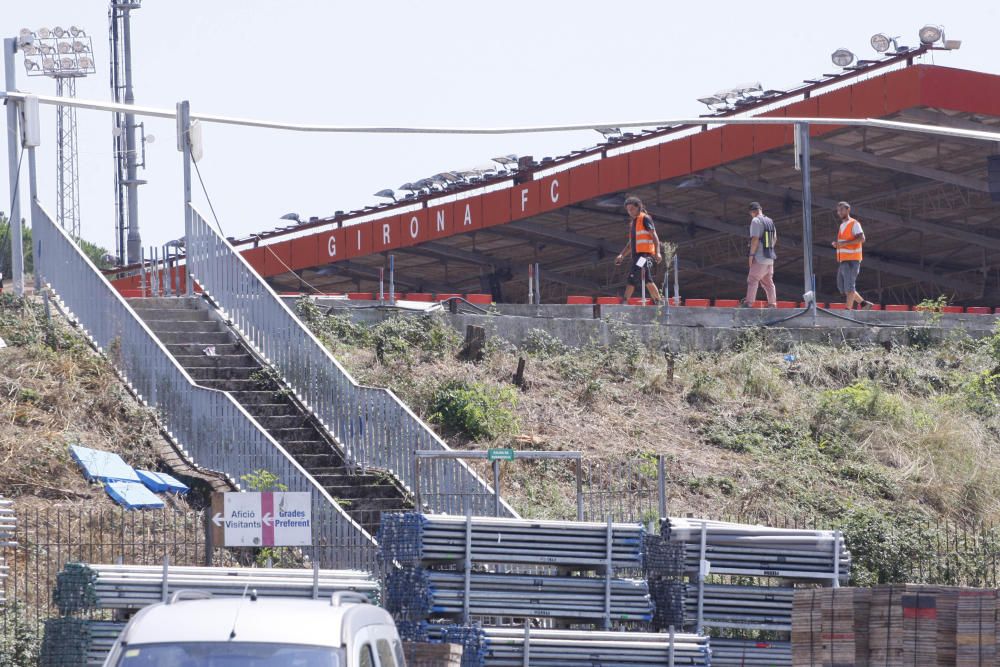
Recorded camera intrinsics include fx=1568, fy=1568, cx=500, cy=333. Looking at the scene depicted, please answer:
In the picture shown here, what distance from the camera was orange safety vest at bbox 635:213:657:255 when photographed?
1043 inches

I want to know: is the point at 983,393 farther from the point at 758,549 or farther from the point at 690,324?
the point at 758,549

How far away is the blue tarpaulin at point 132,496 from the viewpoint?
17.5 metres

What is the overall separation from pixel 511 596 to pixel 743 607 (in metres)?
2.58

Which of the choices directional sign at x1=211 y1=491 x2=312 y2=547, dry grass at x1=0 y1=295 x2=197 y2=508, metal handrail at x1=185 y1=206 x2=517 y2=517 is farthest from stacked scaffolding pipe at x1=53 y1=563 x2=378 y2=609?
dry grass at x1=0 y1=295 x2=197 y2=508

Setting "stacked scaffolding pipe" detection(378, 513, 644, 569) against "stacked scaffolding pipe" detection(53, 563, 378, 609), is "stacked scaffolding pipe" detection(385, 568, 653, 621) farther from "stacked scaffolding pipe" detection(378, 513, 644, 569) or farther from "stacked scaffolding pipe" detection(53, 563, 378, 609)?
"stacked scaffolding pipe" detection(53, 563, 378, 609)

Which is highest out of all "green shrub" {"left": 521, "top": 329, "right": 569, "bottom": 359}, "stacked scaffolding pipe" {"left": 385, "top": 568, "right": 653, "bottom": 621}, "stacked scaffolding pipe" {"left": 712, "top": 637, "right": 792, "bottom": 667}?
"green shrub" {"left": 521, "top": 329, "right": 569, "bottom": 359}

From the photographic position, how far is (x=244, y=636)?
9.05 metres

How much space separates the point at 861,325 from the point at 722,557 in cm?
1187

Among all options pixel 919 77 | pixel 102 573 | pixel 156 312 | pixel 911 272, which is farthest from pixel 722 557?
pixel 911 272

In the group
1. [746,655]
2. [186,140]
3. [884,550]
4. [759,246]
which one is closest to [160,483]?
[746,655]

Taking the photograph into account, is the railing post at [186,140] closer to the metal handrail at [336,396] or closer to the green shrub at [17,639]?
the metal handrail at [336,396]

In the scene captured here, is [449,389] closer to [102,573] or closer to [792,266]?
[102,573]

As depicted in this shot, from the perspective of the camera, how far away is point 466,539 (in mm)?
15180

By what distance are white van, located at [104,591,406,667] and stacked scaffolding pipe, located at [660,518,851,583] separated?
7088mm
